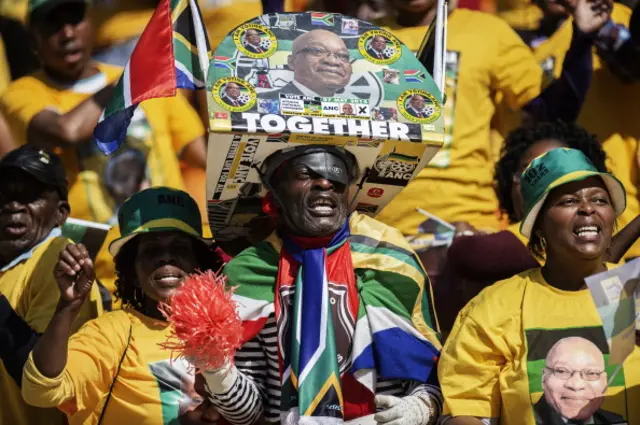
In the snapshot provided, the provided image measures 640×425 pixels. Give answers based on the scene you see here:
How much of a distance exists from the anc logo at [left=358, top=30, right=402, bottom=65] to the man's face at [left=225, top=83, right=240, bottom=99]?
50 centimetres

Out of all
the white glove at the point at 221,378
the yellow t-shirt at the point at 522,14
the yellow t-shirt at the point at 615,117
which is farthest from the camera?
the yellow t-shirt at the point at 522,14

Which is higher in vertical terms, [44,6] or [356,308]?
[356,308]

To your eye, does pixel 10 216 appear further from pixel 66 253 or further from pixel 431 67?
pixel 431 67

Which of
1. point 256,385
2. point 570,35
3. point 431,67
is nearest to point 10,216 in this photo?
point 256,385

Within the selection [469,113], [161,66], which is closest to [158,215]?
[161,66]

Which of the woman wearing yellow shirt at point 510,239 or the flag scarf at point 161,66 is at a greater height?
the flag scarf at point 161,66

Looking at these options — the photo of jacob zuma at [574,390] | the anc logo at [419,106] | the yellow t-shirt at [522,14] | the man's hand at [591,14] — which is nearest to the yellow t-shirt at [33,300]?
the anc logo at [419,106]

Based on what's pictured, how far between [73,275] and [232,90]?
2.65 feet

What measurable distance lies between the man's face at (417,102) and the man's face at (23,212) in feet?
5.65

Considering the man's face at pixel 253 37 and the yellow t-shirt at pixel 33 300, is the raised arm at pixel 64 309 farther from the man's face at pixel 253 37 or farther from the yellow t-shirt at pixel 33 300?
the man's face at pixel 253 37

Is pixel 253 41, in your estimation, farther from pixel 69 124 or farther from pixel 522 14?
pixel 522 14

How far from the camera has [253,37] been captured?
4547 millimetres

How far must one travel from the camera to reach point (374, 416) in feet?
14.2

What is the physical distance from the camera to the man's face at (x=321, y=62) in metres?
4.48
